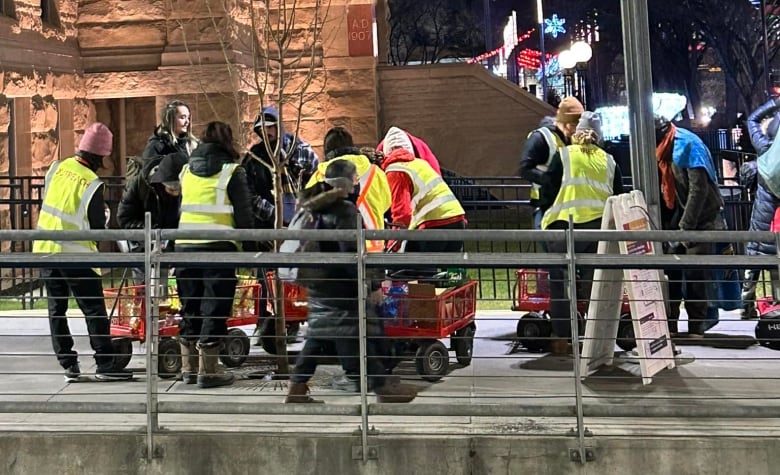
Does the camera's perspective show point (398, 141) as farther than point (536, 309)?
No

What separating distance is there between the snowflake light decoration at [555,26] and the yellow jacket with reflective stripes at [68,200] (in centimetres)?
4719

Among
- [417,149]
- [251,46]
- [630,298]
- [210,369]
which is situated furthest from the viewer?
[251,46]

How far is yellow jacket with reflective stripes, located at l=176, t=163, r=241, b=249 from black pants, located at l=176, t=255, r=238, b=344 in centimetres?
32

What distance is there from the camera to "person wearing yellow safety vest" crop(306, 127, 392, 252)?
7.40 meters

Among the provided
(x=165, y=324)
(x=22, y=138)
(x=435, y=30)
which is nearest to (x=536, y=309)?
(x=165, y=324)

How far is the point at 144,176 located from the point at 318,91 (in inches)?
355

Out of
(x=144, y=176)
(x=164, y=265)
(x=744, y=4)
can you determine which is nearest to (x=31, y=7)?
(x=144, y=176)

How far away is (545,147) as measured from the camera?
25.9 ft

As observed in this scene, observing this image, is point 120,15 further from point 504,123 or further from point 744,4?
point 744,4

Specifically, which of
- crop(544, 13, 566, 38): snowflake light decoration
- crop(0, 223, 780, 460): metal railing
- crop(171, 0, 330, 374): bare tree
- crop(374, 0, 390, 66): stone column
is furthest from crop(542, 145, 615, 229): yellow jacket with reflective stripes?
crop(544, 13, 566, 38): snowflake light decoration

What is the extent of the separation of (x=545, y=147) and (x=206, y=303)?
308 cm

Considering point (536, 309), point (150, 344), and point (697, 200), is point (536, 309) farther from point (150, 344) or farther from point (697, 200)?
point (150, 344)

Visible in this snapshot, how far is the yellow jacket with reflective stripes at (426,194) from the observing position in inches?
307

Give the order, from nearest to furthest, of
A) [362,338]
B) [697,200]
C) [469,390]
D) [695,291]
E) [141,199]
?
[362,338]
[469,390]
[141,199]
[697,200]
[695,291]
